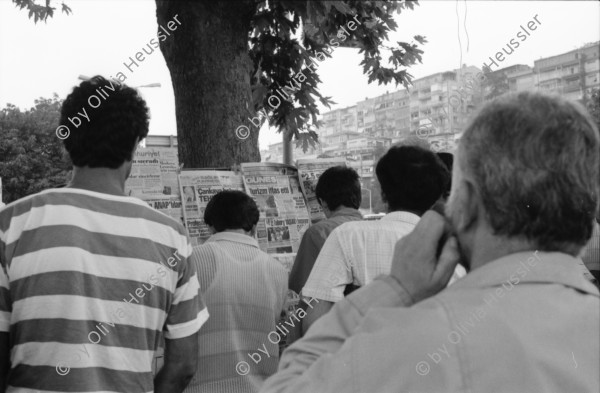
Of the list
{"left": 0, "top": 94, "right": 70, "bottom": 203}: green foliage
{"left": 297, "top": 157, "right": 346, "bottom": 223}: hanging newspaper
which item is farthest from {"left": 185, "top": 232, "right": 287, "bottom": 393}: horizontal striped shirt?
{"left": 0, "top": 94, "right": 70, "bottom": 203}: green foliage

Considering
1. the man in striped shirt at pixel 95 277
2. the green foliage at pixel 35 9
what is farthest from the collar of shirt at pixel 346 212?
the green foliage at pixel 35 9

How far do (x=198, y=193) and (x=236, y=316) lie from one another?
1297 mm

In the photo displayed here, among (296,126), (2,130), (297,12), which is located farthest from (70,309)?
(2,130)

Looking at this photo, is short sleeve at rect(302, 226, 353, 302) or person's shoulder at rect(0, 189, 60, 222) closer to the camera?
person's shoulder at rect(0, 189, 60, 222)

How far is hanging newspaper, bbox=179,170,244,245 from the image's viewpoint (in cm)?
394

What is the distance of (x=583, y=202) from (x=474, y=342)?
32 centimetres

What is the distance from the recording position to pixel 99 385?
180 centimetres

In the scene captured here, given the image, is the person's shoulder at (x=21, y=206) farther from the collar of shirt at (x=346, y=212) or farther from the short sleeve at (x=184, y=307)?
the collar of shirt at (x=346, y=212)

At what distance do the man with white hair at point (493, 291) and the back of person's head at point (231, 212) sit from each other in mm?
1946

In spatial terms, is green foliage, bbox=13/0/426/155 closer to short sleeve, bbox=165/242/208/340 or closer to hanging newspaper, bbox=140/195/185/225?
hanging newspaper, bbox=140/195/185/225

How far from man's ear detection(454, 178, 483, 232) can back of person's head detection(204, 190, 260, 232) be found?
2048mm

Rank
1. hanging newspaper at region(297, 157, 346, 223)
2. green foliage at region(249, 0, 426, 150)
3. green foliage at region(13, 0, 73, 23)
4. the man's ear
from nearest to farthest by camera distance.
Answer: the man's ear → hanging newspaper at region(297, 157, 346, 223) → green foliage at region(249, 0, 426, 150) → green foliage at region(13, 0, 73, 23)

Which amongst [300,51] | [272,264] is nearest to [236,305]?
[272,264]

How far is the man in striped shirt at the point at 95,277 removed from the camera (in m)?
1.76
